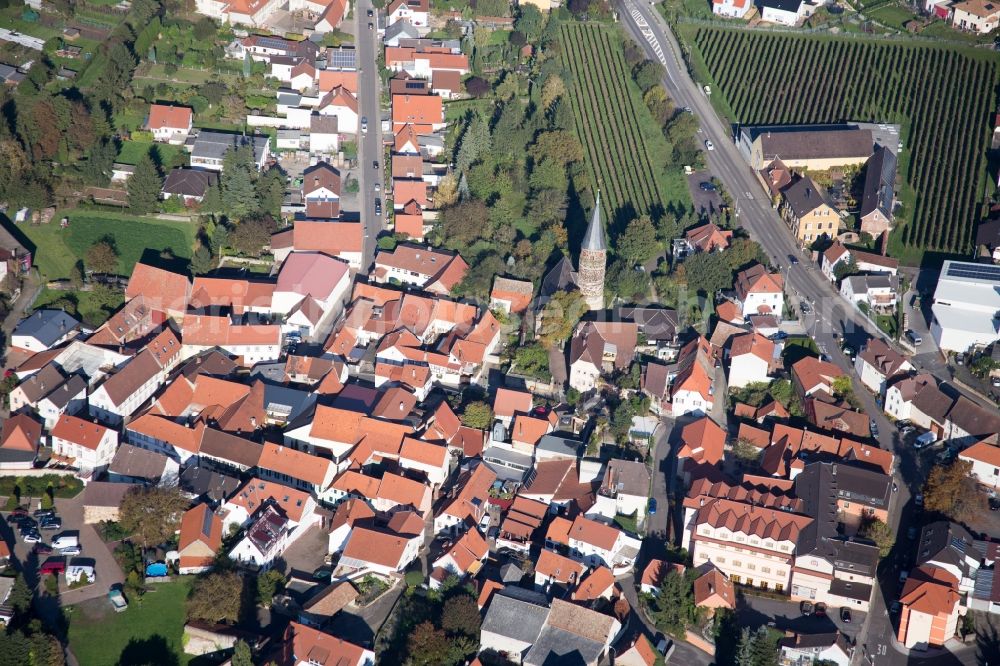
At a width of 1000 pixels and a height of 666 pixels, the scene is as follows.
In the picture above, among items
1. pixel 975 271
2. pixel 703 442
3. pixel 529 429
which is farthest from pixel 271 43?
pixel 975 271

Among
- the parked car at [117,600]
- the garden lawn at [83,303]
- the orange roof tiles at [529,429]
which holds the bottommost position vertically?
the parked car at [117,600]

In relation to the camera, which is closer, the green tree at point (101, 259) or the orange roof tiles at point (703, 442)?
the orange roof tiles at point (703, 442)

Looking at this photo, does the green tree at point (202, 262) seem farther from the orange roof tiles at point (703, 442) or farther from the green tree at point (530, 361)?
the orange roof tiles at point (703, 442)

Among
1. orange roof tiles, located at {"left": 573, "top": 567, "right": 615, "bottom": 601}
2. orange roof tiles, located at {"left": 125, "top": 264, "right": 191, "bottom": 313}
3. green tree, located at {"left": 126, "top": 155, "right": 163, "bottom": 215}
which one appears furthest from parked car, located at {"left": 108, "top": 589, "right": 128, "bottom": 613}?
green tree, located at {"left": 126, "top": 155, "right": 163, "bottom": 215}

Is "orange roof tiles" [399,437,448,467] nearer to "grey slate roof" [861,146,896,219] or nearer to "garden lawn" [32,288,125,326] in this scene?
"garden lawn" [32,288,125,326]

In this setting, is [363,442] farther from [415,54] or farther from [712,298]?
[415,54]

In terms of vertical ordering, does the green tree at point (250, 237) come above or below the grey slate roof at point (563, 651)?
above

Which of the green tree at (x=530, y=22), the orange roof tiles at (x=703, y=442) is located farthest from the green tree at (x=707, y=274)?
the green tree at (x=530, y=22)
